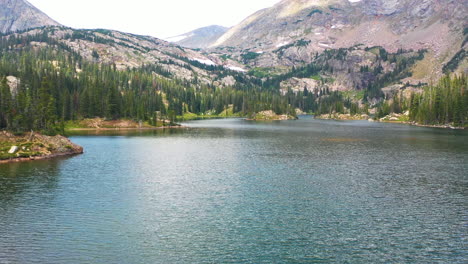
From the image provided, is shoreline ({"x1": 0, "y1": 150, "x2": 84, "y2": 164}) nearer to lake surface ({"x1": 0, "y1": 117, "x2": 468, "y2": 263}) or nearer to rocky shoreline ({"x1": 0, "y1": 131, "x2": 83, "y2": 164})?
rocky shoreline ({"x1": 0, "y1": 131, "x2": 83, "y2": 164})

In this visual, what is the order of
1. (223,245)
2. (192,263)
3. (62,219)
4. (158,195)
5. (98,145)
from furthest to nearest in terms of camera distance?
(98,145)
(158,195)
(62,219)
(223,245)
(192,263)

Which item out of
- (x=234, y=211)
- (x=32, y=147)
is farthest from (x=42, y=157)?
(x=234, y=211)

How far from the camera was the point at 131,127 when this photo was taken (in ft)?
630

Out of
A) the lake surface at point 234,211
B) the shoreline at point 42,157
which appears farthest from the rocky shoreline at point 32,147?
the lake surface at point 234,211

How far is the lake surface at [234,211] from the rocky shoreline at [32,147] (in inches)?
239

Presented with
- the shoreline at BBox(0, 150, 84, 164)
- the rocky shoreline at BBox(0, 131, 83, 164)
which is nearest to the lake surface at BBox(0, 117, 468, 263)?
the shoreline at BBox(0, 150, 84, 164)

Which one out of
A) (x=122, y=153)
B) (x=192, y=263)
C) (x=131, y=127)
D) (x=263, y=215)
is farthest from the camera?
(x=131, y=127)

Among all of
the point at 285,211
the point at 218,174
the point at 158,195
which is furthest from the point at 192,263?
the point at 218,174

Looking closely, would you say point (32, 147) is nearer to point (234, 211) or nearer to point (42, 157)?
point (42, 157)

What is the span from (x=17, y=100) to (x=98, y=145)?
2634 cm

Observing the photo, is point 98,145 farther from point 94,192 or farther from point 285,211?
point 285,211

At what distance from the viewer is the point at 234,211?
45781 mm

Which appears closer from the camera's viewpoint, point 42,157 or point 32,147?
point 42,157

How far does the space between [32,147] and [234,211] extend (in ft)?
210
